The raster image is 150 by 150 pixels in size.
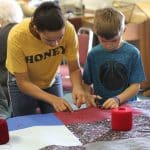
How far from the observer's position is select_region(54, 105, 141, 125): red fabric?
166 centimetres

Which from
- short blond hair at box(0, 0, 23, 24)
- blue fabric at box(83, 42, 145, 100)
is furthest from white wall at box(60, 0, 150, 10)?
Answer: blue fabric at box(83, 42, 145, 100)

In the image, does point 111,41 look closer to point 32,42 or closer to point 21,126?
point 32,42


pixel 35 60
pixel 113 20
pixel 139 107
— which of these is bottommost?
pixel 139 107

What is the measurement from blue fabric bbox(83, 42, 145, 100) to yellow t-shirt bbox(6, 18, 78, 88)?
11 cm

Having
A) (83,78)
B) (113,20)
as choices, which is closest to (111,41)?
(113,20)

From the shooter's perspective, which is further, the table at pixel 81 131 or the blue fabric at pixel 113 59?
the blue fabric at pixel 113 59

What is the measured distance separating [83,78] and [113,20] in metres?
0.40

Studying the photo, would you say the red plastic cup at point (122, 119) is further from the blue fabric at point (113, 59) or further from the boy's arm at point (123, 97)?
the blue fabric at point (113, 59)

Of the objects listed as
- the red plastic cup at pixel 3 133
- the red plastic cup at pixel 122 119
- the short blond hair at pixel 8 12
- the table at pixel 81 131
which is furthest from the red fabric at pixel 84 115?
the short blond hair at pixel 8 12

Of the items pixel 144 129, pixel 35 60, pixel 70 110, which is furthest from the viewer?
pixel 35 60

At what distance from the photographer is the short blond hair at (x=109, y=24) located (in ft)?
5.91

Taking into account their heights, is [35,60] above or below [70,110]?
above

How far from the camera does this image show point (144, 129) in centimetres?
153

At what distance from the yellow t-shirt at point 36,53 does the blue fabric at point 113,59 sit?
0.11 metres
